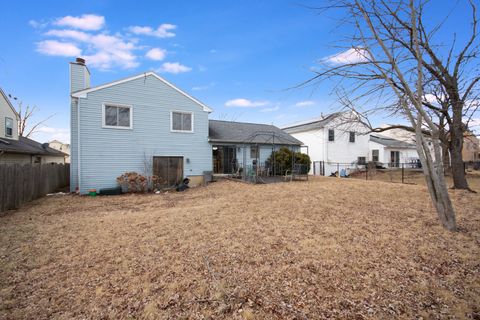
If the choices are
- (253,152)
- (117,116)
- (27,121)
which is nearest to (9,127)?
(117,116)

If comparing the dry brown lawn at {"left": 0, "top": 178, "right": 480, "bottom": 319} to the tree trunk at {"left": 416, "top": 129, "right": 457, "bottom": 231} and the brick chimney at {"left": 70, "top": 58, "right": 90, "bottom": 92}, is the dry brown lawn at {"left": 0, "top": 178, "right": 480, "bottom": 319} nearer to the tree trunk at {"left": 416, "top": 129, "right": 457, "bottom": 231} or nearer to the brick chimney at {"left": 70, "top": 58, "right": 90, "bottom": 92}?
the tree trunk at {"left": 416, "top": 129, "right": 457, "bottom": 231}

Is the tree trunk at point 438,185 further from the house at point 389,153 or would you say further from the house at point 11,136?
the house at point 389,153

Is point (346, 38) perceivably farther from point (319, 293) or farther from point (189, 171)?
point (189, 171)

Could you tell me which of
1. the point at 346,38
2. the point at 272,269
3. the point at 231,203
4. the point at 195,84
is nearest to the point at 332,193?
the point at 231,203

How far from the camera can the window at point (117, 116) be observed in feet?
37.0

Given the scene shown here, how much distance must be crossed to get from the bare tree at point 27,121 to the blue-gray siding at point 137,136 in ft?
74.8

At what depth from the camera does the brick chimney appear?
11336 millimetres

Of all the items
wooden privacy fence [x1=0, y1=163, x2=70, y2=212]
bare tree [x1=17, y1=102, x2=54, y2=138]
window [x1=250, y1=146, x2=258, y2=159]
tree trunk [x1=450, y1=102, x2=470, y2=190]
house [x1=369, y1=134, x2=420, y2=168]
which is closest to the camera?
wooden privacy fence [x1=0, y1=163, x2=70, y2=212]

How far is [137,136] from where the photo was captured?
11859 millimetres

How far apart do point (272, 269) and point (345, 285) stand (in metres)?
0.95

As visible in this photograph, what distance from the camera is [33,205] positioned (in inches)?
328

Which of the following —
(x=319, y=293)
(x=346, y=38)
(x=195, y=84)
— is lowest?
(x=319, y=293)

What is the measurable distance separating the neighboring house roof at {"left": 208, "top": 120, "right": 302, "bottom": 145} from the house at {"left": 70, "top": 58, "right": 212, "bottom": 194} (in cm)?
158

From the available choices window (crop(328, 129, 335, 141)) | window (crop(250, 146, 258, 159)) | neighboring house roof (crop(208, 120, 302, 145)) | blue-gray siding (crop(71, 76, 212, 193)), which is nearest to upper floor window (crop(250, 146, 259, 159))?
window (crop(250, 146, 258, 159))
